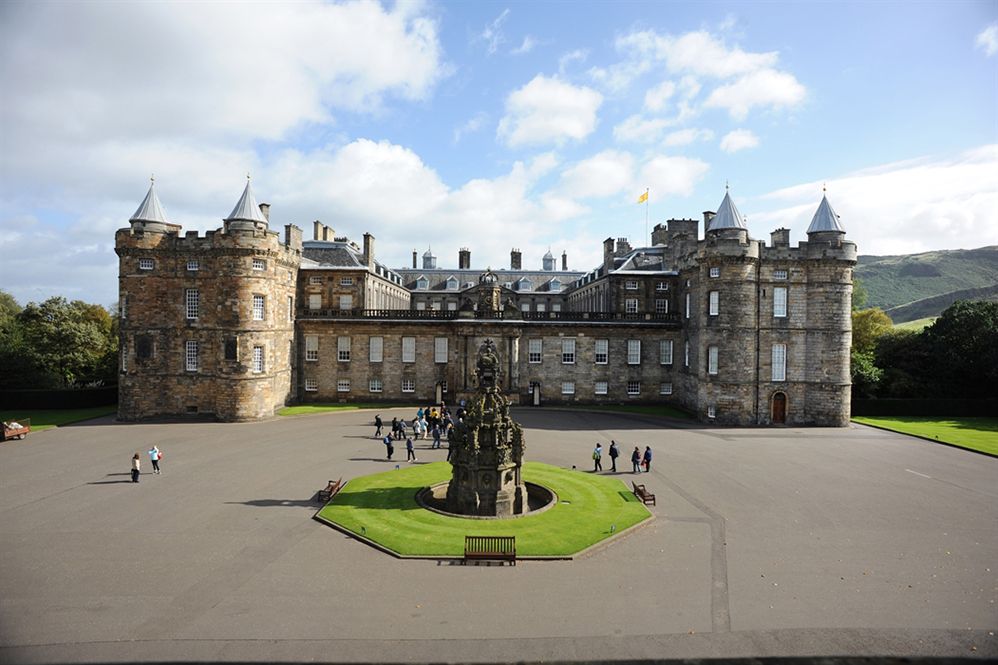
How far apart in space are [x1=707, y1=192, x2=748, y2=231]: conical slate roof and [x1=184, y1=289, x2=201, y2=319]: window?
3711 centimetres

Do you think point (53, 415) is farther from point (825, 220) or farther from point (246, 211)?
point (825, 220)

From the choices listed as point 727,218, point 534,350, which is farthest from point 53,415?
point 727,218

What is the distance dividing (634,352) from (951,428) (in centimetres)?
2237

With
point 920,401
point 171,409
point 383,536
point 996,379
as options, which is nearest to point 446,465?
point 383,536

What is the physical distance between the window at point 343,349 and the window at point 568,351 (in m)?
18.2

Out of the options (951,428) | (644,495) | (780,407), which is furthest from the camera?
(780,407)

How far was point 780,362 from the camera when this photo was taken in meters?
38.2

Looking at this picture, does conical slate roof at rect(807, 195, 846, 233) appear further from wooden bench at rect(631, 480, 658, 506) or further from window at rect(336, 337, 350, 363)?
window at rect(336, 337, 350, 363)

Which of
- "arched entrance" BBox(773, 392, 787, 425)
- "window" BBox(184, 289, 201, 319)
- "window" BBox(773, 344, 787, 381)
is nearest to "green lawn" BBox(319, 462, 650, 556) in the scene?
"arched entrance" BBox(773, 392, 787, 425)

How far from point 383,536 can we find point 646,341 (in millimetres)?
33388

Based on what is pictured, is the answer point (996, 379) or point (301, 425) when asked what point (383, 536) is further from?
point (996, 379)

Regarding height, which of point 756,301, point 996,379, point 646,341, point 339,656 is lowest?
point 339,656

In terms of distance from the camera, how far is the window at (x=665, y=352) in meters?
44.7

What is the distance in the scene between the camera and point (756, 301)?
3791 centimetres
